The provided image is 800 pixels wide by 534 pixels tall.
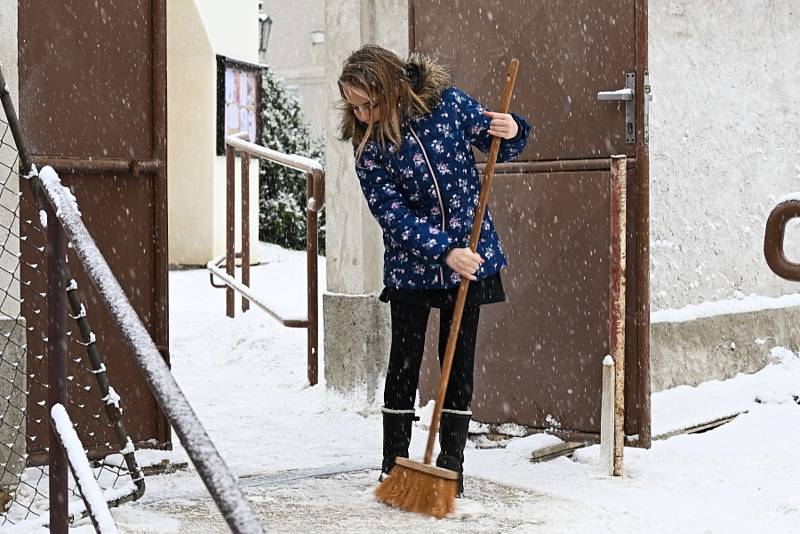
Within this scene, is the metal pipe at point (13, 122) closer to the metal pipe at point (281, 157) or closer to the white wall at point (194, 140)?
the metal pipe at point (281, 157)

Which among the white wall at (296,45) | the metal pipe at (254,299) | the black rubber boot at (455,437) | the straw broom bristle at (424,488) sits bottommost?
the straw broom bristle at (424,488)

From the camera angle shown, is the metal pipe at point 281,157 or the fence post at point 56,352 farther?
the metal pipe at point 281,157

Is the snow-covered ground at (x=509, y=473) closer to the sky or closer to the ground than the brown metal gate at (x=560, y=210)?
closer to the ground

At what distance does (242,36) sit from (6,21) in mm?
10529

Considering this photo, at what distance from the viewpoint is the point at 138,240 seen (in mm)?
4316

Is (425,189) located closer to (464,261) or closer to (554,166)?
(464,261)

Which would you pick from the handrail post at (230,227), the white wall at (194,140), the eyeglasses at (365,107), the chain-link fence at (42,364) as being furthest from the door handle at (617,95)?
the white wall at (194,140)

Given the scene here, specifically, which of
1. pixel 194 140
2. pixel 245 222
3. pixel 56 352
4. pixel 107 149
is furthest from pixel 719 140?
pixel 194 140

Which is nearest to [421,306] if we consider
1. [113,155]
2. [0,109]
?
[113,155]

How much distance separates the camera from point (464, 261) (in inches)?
147

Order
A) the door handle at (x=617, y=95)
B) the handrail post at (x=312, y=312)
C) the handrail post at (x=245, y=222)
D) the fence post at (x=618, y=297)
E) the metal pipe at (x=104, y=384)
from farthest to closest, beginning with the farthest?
the handrail post at (x=245, y=222) → the handrail post at (x=312, y=312) → the door handle at (x=617, y=95) → the fence post at (x=618, y=297) → the metal pipe at (x=104, y=384)

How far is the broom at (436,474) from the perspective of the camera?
12.2 ft

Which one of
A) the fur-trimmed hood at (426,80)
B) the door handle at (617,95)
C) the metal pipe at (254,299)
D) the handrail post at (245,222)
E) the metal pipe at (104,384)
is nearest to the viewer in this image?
the metal pipe at (104,384)

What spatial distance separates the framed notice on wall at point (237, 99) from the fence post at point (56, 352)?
406 inches
